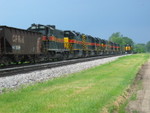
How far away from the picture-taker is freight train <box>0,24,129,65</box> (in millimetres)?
22062

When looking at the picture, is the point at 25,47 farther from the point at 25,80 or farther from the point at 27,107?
the point at 27,107

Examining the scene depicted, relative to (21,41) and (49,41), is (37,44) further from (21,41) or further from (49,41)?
(21,41)

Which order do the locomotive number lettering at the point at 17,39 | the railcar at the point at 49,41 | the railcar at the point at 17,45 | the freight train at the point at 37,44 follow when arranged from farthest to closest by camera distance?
the railcar at the point at 49,41
the locomotive number lettering at the point at 17,39
the freight train at the point at 37,44
the railcar at the point at 17,45

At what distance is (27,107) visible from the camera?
26.2 ft

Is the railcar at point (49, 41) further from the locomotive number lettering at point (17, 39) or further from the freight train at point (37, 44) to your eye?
the locomotive number lettering at point (17, 39)

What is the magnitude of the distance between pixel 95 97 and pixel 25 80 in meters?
6.44

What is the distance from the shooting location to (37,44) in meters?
27.4

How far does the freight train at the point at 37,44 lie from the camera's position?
22062 mm

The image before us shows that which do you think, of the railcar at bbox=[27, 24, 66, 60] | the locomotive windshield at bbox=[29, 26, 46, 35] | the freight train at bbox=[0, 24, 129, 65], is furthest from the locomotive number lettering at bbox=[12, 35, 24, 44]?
the locomotive windshield at bbox=[29, 26, 46, 35]

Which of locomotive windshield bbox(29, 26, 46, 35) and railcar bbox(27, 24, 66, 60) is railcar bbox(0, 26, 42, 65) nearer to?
railcar bbox(27, 24, 66, 60)

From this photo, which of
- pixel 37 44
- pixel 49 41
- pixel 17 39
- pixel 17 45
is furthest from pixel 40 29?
pixel 17 45

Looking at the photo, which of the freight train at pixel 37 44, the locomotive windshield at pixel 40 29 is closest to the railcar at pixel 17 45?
the freight train at pixel 37 44

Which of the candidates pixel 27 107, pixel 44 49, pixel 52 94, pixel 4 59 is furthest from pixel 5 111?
pixel 44 49

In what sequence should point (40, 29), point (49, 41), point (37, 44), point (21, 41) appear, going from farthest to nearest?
point (40, 29) → point (49, 41) → point (37, 44) → point (21, 41)
